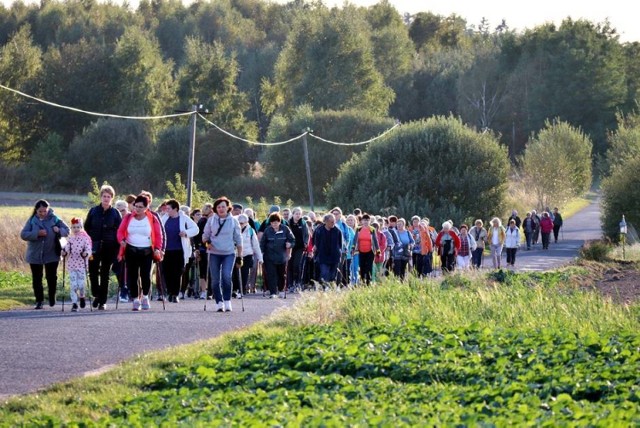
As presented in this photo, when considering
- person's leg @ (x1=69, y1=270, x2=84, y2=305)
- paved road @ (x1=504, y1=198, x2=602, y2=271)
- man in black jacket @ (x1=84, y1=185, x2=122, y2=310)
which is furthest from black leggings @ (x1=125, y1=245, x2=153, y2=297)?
paved road @ (x1=504, y1=198, x2=602, y2=271)

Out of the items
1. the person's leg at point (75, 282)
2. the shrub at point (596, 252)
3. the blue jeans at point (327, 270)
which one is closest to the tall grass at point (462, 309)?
the person's leg at point (75, 282)

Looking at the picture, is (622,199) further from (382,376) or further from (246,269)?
(382,376)

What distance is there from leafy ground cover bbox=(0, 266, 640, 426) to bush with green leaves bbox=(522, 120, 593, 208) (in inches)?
2569

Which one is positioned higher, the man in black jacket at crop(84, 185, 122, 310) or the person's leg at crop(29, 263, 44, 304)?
the man in black jacket at crop(84, 185, 122, 310)

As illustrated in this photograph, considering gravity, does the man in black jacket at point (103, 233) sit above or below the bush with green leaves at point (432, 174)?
below

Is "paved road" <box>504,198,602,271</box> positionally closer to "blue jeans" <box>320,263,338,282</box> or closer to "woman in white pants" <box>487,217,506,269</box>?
"woman in white pants" <box>487,217,506,269</box>

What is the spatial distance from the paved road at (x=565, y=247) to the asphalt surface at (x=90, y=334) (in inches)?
784

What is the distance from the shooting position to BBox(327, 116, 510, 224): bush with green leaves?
61875mm

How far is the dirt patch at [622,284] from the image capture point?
23891 millimetres

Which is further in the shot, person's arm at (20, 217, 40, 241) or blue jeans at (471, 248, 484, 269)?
blue jeans at (471, 248, 484, 269)

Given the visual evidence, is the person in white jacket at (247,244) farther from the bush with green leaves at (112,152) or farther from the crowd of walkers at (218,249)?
the bush with green leaves at (112,152)

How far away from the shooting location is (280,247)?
26.2 m

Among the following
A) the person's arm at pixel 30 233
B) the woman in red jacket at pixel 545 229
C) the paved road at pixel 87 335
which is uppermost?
the woman in red jacket at pixel 545 229

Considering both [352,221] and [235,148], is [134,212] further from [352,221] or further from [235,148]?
[235,148]
